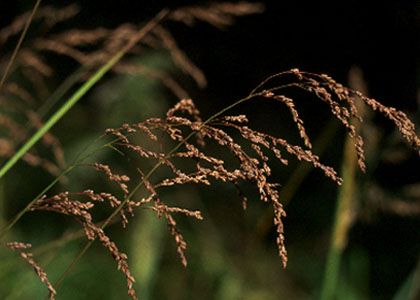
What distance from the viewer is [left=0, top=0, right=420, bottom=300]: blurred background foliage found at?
10.7ft

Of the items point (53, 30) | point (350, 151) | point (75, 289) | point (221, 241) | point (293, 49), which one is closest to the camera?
point (350, 151)

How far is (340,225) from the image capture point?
72.0 inches

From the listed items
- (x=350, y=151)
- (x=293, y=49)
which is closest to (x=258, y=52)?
(x=293, y=49)

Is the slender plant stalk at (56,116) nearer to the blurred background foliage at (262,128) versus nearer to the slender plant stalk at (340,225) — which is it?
the slender plant stalk at (340,225)

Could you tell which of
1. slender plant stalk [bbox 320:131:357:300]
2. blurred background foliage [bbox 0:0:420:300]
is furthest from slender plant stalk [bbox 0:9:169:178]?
blurred background foliage [bbox 0:0:420:300]

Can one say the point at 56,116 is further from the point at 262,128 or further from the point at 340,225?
the point at 262,128

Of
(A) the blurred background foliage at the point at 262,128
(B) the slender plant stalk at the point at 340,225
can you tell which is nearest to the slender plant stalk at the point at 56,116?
(B) the slender plant stalk at the point at 340,225

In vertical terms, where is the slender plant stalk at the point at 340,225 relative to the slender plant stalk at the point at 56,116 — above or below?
below

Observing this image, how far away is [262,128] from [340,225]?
206 centimetres

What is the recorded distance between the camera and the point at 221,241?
3.48 meters

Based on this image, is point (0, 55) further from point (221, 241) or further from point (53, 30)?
point (221, 241)

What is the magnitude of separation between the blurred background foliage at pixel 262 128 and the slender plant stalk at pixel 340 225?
3.43 feet

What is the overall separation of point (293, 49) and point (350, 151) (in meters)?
1.85

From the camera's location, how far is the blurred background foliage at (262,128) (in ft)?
10.7
